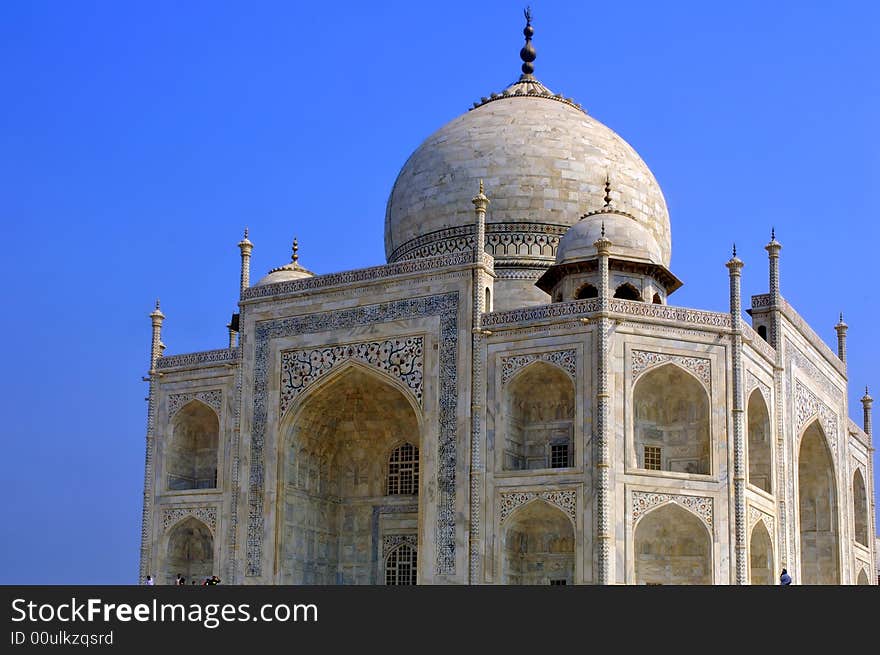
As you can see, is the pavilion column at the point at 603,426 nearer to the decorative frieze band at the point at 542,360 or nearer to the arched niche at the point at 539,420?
the decorative frieze band at the point at 542,360

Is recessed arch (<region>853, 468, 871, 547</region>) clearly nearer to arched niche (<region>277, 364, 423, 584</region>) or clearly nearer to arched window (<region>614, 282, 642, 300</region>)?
arched window (<region>614, 282, 642, 300</region>)

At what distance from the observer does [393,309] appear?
24.2 m

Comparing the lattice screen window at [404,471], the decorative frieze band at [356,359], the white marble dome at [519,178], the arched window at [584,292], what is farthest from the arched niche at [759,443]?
the lattice screen window at [404,471]

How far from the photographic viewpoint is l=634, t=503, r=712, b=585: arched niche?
2195 cm

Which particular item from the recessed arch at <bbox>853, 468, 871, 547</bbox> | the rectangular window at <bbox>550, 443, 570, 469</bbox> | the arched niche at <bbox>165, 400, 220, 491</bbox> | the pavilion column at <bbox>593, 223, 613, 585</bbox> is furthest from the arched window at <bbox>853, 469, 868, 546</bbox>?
the arched niche at <bbox>165, 400, 220, 491</bbox>

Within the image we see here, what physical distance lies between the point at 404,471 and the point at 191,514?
3982 mm

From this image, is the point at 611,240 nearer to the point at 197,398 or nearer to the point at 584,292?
the point at 584,292

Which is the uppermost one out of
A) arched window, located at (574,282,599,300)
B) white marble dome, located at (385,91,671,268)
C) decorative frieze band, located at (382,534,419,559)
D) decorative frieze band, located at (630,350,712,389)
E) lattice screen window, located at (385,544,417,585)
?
white marble dome, located at (385,91,671,268)

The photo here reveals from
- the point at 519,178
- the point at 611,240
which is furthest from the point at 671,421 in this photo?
the point at 519,178

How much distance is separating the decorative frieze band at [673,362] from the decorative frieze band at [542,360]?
94 cm

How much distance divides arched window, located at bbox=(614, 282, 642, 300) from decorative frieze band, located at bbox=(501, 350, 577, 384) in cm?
277

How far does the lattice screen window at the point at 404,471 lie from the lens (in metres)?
25.5
